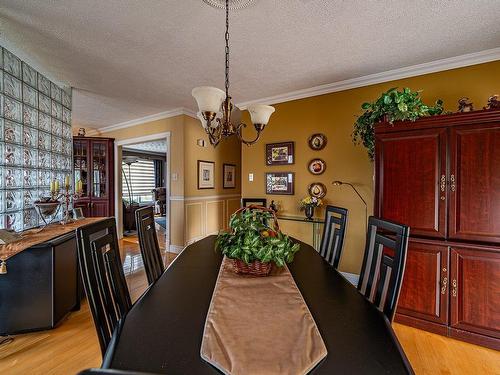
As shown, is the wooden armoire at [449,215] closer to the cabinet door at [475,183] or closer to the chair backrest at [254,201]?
the cabinet door at [475,183]

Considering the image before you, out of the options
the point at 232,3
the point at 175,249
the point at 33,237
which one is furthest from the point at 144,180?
the point at 232,3

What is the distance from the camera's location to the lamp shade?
5.08ft

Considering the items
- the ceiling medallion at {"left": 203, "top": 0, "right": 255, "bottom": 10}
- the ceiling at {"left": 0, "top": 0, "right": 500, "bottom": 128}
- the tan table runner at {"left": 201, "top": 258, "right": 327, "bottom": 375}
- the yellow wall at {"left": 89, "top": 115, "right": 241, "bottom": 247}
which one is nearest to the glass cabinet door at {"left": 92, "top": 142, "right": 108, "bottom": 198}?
the yellow wall at {"left": 89, "top": 115, "right": 241, "bottom": 247}

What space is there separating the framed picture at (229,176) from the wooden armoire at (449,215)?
3.40m

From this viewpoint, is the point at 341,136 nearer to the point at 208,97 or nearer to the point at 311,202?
the point at 311,202

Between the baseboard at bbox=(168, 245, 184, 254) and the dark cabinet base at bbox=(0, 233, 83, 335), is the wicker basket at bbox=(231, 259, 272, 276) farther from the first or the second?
the baseboard at bbox=(168, 245, 184, 254)

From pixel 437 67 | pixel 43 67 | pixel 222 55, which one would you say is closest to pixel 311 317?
pixel 222 55

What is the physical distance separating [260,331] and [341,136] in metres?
2.76

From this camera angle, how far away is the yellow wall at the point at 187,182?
4176mm

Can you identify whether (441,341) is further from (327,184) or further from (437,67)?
(437,67)

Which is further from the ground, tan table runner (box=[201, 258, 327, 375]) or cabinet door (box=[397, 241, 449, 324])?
tan table runner (box=[201, 258, 327, 375])

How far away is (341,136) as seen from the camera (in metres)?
3.07

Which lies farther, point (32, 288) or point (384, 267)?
point (32, 288)

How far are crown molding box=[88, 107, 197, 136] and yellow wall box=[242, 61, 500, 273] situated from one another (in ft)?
3.94
